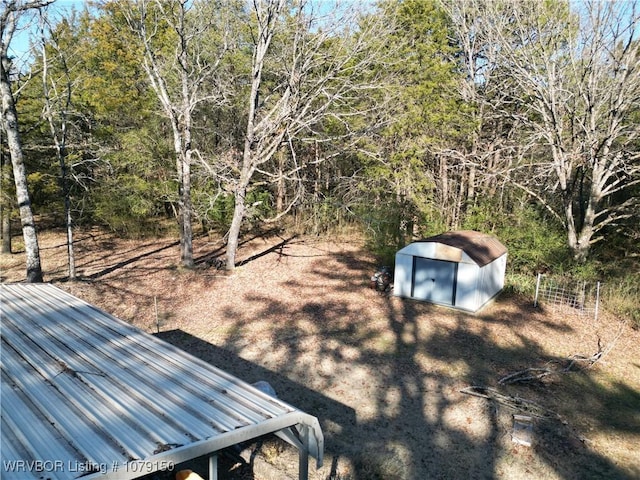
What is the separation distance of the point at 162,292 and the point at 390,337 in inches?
265

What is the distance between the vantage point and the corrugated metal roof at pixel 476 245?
11273 mm

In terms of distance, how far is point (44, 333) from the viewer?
5.07m

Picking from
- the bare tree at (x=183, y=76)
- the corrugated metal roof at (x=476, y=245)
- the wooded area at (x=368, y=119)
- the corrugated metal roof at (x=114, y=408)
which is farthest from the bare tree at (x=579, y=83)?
A: the corrugated metal roof at (x=114, y=408)

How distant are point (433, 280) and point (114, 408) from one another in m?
9.77

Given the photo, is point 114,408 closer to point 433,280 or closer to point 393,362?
point 393,362

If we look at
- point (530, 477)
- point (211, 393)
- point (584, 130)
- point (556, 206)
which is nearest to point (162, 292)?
point (211, 393)

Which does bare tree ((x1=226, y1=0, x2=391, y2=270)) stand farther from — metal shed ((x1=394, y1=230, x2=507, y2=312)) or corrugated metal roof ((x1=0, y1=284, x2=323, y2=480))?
corrugated metal roof ((x1=0, y1=284, x2=323, y2=480))

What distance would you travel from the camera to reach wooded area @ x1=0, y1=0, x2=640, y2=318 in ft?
40.5

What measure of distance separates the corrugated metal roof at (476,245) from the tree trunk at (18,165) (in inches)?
411

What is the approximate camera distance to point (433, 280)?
11.9 meters

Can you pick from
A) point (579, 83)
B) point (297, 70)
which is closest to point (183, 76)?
point (297, 70)

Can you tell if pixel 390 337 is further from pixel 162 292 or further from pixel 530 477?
pixel 162 292

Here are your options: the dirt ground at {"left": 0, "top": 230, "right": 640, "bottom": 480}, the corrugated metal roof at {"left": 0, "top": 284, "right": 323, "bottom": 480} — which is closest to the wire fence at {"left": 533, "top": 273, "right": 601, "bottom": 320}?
the dirt ground at {"left": 0, "top": 230, "right": 640, "bottom": 480}

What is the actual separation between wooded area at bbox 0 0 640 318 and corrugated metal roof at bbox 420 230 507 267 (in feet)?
6.62
